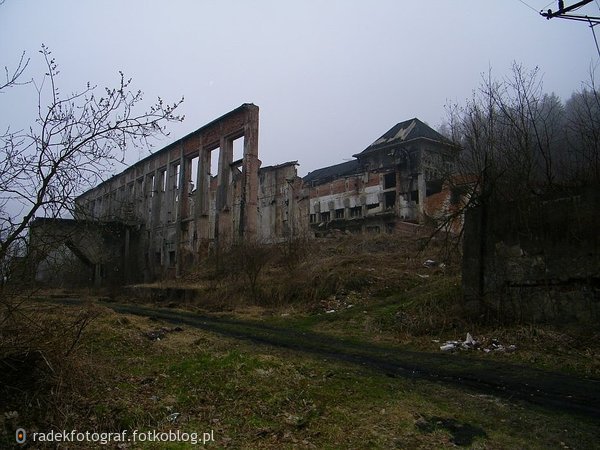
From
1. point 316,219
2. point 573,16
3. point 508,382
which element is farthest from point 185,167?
point 508,382

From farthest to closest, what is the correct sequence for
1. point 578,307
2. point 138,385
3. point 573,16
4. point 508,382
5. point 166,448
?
point 573,16 → point 578,307 → point 508,382 → point 138,385 → point 166,448

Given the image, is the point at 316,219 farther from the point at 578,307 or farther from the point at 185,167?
the point at 578,307

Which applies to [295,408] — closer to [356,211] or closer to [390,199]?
[390,199]

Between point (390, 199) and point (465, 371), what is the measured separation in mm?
32814

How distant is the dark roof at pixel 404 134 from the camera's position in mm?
38875

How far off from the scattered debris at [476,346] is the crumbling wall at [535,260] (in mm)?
874

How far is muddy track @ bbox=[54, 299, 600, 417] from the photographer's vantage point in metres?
4.47

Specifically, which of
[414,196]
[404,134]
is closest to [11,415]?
[414,196]

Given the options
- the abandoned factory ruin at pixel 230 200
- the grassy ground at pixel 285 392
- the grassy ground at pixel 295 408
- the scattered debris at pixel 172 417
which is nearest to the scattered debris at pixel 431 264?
the abandoned factory ruin at pixel 230 200

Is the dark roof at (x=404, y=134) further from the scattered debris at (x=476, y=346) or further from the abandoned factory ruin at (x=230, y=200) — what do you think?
the scattered debris at (x=476, y=346)

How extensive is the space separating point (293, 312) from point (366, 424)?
8.21m

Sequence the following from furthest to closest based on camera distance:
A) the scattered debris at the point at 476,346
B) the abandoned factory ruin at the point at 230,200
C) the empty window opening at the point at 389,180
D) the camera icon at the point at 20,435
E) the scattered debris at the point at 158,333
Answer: the empty window opening at the point at 389,180 → the abandoned factory ruin at the point at 230,200 → the scattered debris at the point at 158,333 → the scattered debris at the point at 476,346 → the camera icon at the point at 20,435

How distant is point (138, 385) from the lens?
4.67 meters

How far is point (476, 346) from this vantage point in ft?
23.3
